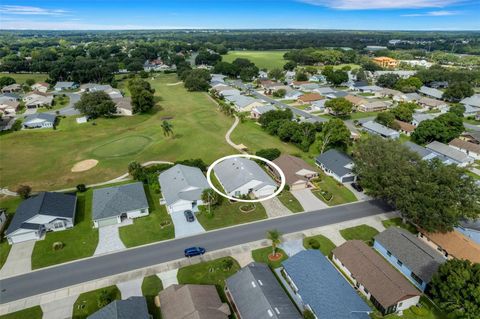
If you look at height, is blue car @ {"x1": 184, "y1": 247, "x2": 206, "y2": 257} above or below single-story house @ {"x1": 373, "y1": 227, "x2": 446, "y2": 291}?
below

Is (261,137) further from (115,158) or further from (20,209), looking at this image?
(20,209)

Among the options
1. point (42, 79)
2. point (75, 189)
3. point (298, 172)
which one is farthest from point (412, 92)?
point (42, 79)

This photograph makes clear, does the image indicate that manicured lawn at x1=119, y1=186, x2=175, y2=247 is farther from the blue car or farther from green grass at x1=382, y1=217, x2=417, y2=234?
green grass at x1=382, y1=217, x2=417, y2=234

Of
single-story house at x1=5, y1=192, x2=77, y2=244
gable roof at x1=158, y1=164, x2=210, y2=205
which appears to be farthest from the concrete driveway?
single-story house at x1=5, y1=192, x2=77, y2=244

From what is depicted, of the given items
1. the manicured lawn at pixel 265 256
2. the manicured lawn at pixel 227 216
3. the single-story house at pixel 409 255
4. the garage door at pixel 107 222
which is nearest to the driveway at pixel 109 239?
the garage door at pixel 107 222

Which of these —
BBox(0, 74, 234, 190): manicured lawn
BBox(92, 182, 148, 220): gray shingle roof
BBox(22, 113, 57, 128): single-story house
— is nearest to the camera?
BBox(92, 182, 148, 220): gray shingle roof

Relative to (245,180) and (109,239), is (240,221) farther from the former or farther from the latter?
(109,239)
